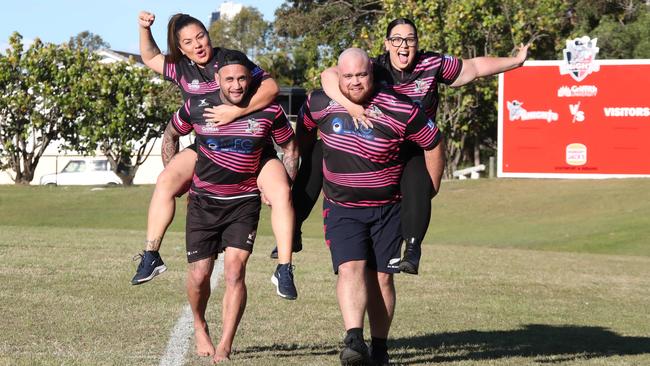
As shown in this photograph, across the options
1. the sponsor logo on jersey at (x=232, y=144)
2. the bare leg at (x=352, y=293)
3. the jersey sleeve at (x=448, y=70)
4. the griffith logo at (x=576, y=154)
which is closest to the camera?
the bare leg at (x=352, y=293)

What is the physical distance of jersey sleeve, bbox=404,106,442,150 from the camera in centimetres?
776

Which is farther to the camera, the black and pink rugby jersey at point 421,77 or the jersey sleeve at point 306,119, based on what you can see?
the black and pink rugby jersey at point 421,77

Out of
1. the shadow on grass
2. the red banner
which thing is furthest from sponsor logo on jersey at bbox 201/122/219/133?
the red banner

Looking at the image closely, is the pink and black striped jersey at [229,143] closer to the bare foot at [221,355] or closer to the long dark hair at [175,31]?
the long dark hair at [175,31]

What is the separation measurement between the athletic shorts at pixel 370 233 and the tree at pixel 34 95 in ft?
135

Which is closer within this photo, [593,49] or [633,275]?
[633,275]

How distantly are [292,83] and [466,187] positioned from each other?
2568 centimetres

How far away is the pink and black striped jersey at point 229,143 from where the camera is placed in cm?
809

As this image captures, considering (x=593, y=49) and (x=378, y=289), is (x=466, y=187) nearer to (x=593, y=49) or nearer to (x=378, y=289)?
(x=593, y=49)

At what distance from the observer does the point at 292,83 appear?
63.3m

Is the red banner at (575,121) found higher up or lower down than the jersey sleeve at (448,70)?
lower down

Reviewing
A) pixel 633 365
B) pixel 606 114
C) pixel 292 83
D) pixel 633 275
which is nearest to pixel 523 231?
pixel 606 114

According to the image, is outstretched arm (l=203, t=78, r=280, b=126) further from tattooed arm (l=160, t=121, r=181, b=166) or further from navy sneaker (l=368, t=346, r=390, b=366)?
navy sneaker (l=368, t=346, r=390, b=366)

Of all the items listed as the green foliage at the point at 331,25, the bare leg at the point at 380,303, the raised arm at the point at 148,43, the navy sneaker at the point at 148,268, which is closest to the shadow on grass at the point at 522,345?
the bare leg at the point at 380,303
